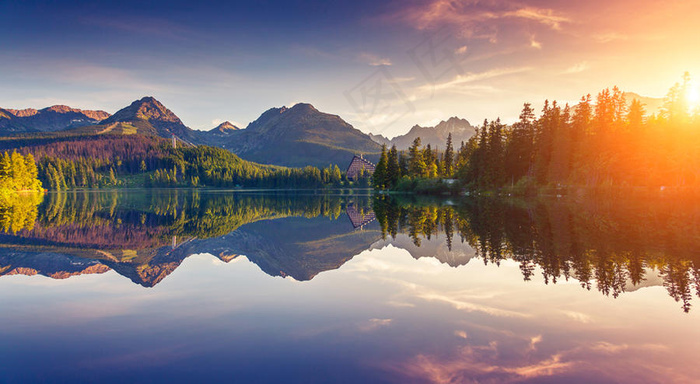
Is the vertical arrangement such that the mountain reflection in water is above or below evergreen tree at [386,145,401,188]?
below

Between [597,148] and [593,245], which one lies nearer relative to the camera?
[593,245]

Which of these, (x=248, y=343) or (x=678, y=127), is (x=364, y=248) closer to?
(x=248, y=343)

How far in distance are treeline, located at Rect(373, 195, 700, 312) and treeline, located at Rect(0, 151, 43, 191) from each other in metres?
124

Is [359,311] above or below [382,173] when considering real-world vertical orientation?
below

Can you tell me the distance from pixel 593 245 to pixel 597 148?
2507 inches

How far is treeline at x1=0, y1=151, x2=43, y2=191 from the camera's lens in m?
109

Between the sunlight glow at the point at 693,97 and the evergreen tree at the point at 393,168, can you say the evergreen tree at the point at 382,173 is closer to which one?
the evergreen tree at the point at 393,168

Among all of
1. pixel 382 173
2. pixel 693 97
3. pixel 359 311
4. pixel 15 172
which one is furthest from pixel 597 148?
pixel 15 172

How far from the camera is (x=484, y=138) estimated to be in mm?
91938

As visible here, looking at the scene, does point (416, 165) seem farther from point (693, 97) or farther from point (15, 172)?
point (15, 172)

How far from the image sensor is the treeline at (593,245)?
52.3ft

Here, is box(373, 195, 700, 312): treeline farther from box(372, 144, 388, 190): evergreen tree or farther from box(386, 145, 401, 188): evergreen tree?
box(372, 144, 388, 190): evergreen tree

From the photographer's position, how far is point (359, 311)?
12602 mm

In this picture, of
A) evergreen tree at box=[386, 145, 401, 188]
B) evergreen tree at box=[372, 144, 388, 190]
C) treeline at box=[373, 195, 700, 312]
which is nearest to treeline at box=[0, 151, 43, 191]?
evergreen tree at box=[372, 144, 388, 190]
